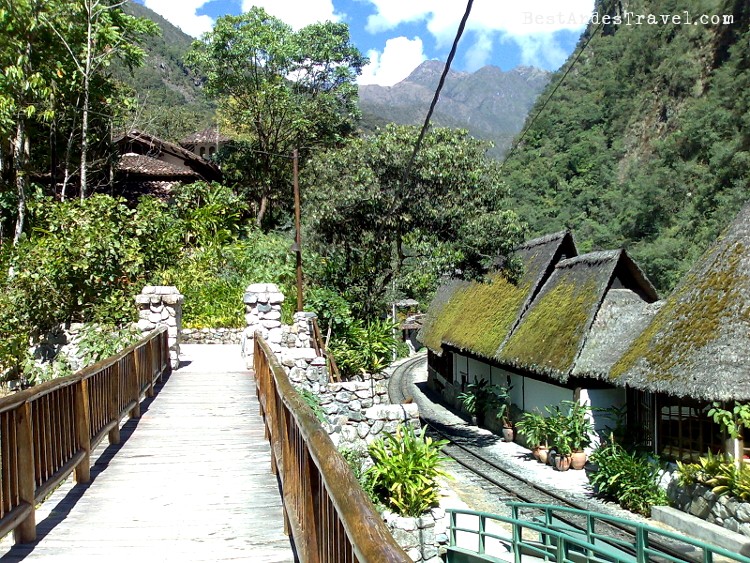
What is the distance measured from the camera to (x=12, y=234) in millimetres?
26734

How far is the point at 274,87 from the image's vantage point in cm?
3650

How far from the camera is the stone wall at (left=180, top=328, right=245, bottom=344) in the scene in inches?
826

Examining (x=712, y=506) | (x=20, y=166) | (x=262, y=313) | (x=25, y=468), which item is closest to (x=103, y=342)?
(x=262, y=313)

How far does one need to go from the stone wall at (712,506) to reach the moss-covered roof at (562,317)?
4264mm

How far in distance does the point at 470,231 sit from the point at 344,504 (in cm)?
1668

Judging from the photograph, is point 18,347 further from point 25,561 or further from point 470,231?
point 25,561

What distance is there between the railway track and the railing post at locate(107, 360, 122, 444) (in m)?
8.07

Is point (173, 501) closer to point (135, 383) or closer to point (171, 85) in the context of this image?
point (135, 383)

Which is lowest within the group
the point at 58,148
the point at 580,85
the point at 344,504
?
the point at 344,504

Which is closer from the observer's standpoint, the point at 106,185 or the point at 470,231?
the point at 470,231

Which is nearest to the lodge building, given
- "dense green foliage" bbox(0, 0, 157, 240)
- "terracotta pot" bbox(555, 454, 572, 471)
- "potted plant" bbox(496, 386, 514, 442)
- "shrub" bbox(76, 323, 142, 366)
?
"potted plant" bbox(496, 386, 514, 442)

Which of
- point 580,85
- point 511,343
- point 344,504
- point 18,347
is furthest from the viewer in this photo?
point 580,85

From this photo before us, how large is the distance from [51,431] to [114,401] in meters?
2.57

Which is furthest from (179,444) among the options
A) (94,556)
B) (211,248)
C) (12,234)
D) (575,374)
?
(12,234)
